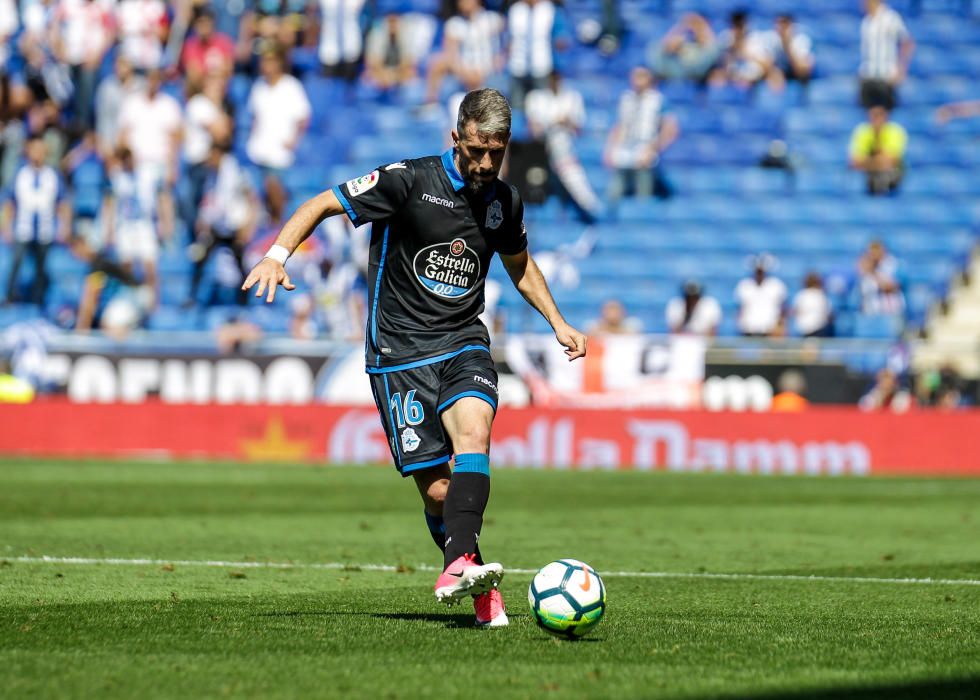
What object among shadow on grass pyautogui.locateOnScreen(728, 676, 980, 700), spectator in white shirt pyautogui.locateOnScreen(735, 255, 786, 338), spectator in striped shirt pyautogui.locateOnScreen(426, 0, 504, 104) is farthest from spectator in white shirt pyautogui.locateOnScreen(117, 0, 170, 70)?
shadow on grass pyautogui.locateOnScreen(728, 676, 980, 700)

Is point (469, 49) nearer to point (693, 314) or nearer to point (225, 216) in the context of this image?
point (225, 216)

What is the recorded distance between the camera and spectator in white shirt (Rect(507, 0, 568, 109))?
26.2 metres

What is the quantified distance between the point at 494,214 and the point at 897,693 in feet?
9.30

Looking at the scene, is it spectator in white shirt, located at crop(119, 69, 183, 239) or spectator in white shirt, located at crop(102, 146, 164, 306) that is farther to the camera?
spectator in white shirt, located at crop(119, 69, 183, 239)

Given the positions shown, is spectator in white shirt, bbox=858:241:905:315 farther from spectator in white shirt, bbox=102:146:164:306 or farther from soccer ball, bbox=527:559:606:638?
soccer ball, bbox=527:559:606:638

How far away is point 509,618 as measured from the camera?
7355mm

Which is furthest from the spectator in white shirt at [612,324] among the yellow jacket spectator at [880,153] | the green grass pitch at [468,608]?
the green grass pitch at [468,608]

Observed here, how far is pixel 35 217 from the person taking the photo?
25438 mm

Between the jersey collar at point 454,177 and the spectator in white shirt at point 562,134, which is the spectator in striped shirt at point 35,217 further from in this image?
the jersey collar at point 454,177

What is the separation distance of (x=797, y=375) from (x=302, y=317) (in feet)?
22.9

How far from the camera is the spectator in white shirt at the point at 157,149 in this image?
1019 inches

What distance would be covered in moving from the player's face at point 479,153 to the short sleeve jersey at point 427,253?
10cm

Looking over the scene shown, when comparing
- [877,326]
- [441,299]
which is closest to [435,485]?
[441,299]

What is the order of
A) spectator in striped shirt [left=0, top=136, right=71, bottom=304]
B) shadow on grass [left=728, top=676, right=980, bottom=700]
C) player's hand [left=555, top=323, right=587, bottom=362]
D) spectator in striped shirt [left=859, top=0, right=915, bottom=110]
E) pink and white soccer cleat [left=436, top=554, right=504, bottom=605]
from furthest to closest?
spectator in striped shirt [left=859, top=0, right=915, bottom=110]
spectator in striped shirt [left=0, top=136, right=71, bottom=304]
player's hand [left=555, top=323, right=587, bottom=362]
pink and white soccer cleat [left=436, top=554, right=504, bottom=605]
shadow on grass [left=728, top=676, right=980, bottom=700]
